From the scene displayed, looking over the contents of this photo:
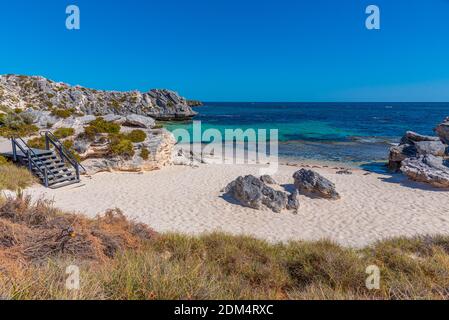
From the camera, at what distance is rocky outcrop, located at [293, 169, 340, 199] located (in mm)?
11508

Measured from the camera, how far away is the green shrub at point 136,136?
1620 cm

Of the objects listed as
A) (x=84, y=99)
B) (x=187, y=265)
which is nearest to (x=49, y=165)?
(x=187, y=265)

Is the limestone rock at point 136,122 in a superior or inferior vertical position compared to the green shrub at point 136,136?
superior

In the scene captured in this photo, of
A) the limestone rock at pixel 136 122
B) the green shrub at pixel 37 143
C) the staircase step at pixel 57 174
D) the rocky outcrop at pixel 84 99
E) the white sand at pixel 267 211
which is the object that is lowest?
the white sand at pixel 267 211

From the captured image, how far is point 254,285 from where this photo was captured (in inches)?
171

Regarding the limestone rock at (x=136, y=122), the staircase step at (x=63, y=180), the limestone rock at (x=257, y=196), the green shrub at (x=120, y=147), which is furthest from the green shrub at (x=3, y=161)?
the limestone rock at (x=257, y=196)

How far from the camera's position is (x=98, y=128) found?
15.8m

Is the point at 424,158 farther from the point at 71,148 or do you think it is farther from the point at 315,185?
the point at 71,148

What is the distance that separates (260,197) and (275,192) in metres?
0.69

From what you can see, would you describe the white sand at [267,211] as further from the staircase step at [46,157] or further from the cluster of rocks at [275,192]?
the staircase step at [46,157]

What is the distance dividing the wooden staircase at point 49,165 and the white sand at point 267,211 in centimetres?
57

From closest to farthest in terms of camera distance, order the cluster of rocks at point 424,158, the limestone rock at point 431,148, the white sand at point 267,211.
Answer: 1. the white sand at point 267,211
2. the cluster of rocks at point 424,158
3. the limestone rock at point 431,148

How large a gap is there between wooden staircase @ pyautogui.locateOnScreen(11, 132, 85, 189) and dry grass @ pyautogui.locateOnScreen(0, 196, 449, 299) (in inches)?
230
